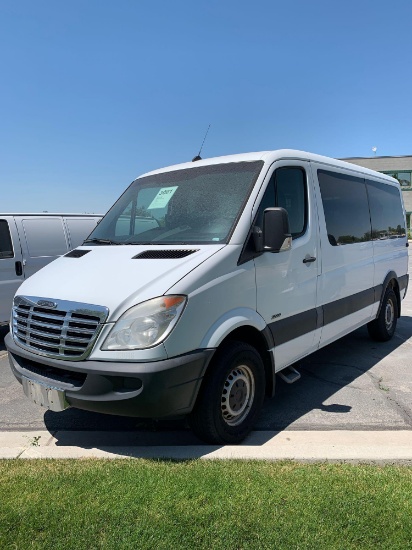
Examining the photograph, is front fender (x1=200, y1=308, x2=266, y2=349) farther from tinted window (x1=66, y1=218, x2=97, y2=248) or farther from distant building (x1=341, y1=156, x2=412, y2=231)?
distant building (x1=341, y1=156, x2=412, y2=231)

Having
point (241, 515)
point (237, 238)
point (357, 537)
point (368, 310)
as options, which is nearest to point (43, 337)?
point (237, 238)

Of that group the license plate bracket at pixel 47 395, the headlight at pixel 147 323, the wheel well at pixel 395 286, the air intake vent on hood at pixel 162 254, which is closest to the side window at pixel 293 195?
the air intake vent on hood at pixel 162 254

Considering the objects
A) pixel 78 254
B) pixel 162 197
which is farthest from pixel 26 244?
pixel 162 197

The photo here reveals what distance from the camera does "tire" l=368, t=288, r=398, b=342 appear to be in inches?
259

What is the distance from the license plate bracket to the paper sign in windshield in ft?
6.09

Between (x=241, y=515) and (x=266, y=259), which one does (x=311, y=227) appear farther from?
(x=241, y=515)

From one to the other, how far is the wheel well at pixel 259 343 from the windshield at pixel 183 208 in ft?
2.45

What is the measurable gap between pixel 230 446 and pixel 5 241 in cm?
507

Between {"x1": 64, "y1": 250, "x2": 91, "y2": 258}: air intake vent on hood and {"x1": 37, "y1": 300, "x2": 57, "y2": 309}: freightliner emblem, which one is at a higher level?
{"x1": 64, "y1": 250, "x2": 91, "y2": 258}: air intake vent on hood

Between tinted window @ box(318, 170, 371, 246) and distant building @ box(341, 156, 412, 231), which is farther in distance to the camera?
distant building @ box(341, 156, 412, 231)

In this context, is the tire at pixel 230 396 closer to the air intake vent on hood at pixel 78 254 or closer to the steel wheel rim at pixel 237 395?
the steel wheel rim at pixel 237 395

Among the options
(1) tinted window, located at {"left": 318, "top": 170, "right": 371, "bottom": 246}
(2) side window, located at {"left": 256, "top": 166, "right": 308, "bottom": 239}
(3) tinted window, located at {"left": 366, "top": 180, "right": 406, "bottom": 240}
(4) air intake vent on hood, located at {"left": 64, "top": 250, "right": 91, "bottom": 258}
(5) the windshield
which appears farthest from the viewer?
(3) tinted window, located at {"left": 366, "top": 180, "right": 406, "bottom": 240}

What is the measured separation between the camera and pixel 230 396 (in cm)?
354

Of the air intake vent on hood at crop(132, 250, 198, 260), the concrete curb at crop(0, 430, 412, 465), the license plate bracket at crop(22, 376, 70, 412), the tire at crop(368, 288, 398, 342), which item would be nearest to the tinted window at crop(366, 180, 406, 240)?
the tire at crop(368, 288, 398, 342)
